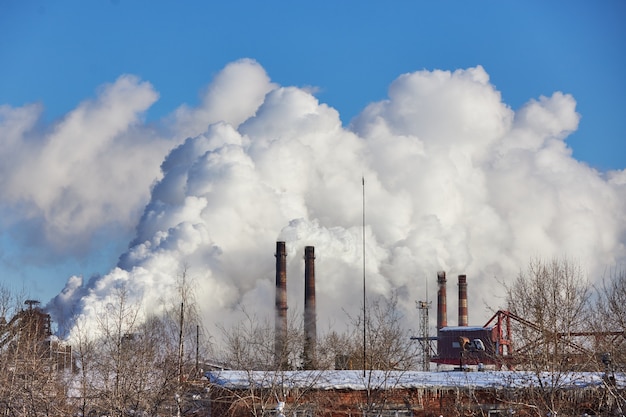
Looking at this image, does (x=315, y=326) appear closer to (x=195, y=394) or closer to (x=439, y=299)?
(x=439, y=299)

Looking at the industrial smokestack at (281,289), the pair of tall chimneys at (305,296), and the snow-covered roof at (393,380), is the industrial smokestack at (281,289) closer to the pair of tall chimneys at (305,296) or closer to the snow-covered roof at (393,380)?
the pair of tall chimneys at (305,296)

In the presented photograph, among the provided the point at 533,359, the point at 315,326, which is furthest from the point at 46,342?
the point at 533,359

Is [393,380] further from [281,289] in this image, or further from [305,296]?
[305,296]

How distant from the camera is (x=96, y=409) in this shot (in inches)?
1251

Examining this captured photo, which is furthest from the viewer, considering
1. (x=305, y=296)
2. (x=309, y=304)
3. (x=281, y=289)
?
(x=305, y=296)

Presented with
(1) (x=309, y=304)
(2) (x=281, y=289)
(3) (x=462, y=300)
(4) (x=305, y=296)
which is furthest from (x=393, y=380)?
(3) (x=462, y=300)

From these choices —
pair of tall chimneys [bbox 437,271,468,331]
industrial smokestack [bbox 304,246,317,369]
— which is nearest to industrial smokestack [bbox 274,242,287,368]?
industrial smokestack [bbox 304,246,317,369]

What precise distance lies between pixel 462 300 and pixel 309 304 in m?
16.9

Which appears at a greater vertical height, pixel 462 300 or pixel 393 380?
pixel 462 300

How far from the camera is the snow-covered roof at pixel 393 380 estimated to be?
2947 centimetres

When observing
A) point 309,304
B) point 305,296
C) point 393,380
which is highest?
point 305,296

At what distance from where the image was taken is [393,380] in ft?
104

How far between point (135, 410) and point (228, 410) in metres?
3.64

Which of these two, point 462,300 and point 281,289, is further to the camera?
point 462,300
